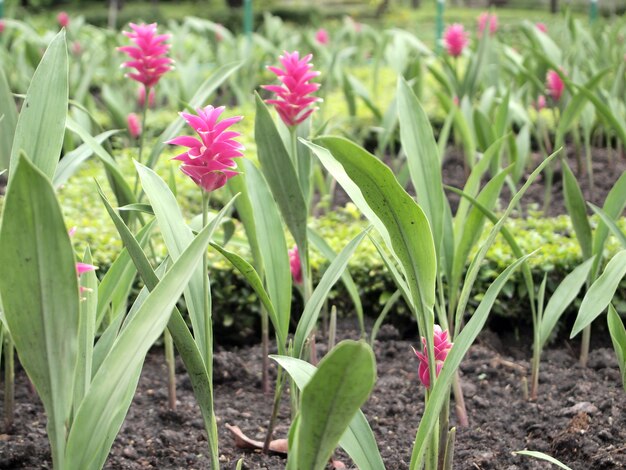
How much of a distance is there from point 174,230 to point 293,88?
58 cm

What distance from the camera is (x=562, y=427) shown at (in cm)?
211

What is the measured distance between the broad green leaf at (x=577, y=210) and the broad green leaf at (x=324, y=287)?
0.99 meters

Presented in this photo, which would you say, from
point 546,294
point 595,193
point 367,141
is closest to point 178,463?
point 546,294

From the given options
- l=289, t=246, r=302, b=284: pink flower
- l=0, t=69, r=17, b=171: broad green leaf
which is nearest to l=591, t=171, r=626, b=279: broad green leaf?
l=289, t=246, r=302, b=284: pink flower

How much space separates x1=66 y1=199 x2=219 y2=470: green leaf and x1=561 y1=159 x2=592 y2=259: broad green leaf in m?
1.42

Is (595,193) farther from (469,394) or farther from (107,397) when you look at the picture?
(107,397)

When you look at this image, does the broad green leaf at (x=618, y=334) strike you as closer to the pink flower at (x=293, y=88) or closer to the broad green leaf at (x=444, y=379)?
the broad green leaf at (x=444, y=379)

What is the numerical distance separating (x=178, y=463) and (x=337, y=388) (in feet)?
3.28

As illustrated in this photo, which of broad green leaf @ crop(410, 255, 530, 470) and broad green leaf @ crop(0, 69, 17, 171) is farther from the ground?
broad green leaf @ crop(0, 69, 17, 171)

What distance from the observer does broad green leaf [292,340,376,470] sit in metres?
1.05

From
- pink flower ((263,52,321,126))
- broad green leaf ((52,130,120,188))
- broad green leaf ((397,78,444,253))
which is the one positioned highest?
pink flower ((263,52,321,126))

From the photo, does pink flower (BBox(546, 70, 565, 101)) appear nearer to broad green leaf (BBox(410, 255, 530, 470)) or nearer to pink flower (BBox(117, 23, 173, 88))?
pink flower (BBox(117, 23, 173, 88))

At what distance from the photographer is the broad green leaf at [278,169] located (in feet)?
6.13

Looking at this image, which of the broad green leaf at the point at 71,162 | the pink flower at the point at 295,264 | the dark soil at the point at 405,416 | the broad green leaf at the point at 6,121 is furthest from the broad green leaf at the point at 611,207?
the broad green leaf at the point at 6,121
